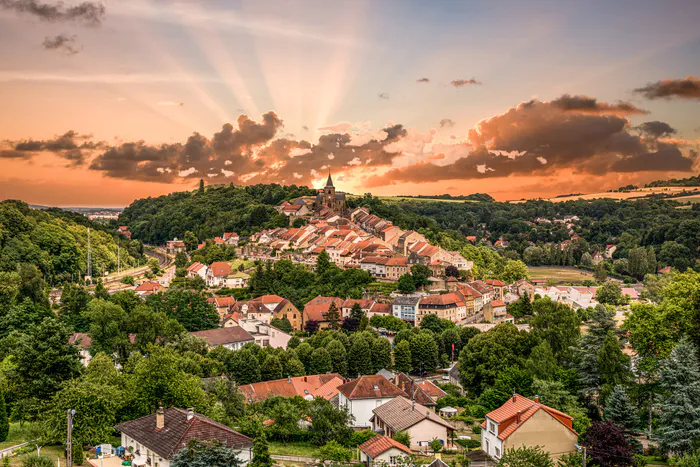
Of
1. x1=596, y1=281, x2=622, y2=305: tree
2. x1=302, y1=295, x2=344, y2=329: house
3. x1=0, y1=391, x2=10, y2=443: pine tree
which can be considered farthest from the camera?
x1=596, y1=281, x2=622, y2=305: tree

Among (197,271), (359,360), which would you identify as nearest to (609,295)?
(359,360)

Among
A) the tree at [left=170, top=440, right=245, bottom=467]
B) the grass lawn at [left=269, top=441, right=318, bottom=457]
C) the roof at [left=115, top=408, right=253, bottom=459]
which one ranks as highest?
the tree at [left=170, top=440, right=245, bottom=467]

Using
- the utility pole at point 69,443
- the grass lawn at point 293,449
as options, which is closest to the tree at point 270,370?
the grass lawn at point 293,449

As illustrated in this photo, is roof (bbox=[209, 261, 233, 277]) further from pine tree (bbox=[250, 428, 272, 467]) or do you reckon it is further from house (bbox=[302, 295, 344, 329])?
pine tree (bbox=[250, 428, 272, 467])

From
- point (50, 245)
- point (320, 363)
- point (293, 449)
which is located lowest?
point (320, 363)

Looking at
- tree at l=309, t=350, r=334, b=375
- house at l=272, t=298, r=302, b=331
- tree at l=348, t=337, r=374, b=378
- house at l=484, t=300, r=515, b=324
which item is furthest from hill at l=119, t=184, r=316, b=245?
tree at l=309, t=350, r=334, b=375

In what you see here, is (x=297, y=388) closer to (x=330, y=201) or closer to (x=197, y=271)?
(x=197, y=271)
